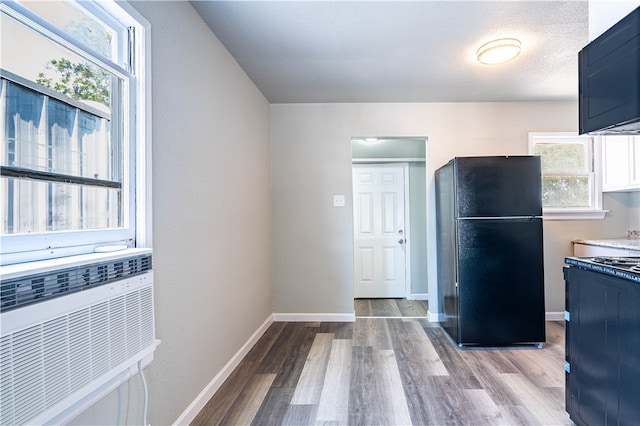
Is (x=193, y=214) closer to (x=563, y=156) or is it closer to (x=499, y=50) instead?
(x=499, y=50)

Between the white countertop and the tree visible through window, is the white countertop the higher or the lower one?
the lower one

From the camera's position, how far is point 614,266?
142 cm

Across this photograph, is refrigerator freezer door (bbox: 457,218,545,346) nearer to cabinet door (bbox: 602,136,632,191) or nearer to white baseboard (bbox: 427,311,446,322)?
white baseboard (bbox: 427,311,446,322)

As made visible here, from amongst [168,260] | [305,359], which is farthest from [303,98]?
[305,359]

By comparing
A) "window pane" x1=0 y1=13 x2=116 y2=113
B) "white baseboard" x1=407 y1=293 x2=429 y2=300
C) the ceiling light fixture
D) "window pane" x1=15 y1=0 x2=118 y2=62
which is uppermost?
the ceiling light fixture

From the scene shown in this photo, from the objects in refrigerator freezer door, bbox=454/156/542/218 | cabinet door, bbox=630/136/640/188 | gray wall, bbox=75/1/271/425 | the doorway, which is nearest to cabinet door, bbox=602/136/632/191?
cabinet door, bbox=630/136/640/188

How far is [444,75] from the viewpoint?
278cm

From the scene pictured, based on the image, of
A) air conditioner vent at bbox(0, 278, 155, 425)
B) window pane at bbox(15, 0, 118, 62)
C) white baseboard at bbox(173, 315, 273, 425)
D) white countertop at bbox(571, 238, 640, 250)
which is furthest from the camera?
white countertop at bbox(571, 238, 640, 250)

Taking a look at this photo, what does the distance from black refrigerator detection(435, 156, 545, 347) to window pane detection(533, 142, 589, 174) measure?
3.60ft

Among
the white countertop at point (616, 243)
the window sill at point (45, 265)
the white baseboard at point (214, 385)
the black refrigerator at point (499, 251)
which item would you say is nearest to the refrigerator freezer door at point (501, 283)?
the black refrigerator at point (499, 251)

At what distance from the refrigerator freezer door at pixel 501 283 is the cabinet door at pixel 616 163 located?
129 cm

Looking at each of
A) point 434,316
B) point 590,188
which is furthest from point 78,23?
point 590,188

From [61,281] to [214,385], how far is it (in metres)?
1.51

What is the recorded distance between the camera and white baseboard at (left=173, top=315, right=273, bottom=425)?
172 cm
